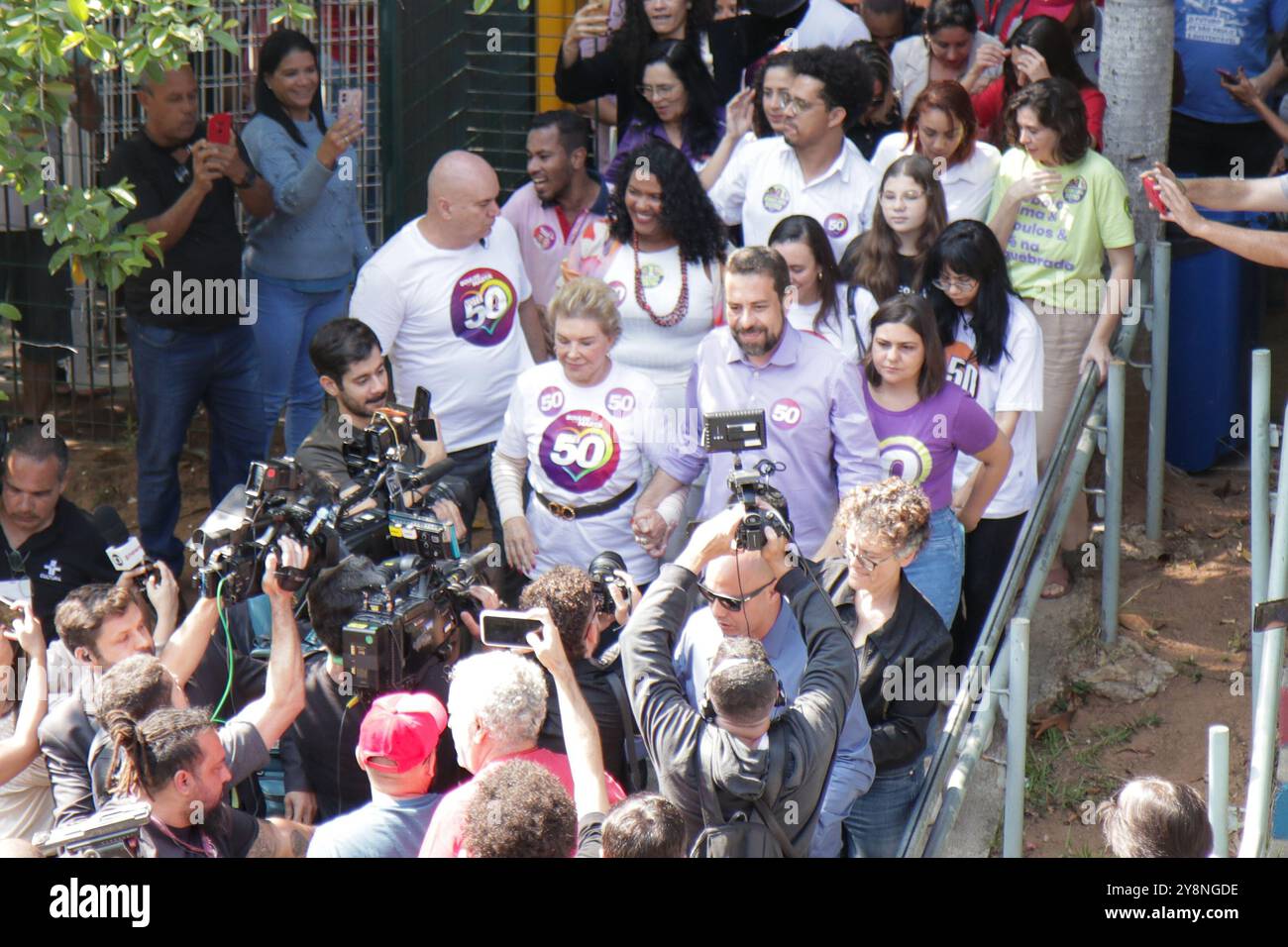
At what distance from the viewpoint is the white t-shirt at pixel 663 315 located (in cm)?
625

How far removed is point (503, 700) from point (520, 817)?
576 millimetres

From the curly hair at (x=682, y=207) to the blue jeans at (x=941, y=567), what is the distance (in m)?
1.44

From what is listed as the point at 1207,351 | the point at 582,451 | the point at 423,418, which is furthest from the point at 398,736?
the point at 1207,351

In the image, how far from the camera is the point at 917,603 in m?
4.71

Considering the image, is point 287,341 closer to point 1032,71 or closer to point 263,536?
point 263,536

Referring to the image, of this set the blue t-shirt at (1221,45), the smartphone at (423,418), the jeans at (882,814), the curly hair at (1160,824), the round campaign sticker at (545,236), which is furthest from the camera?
the blue t-shirt at (1221,45)

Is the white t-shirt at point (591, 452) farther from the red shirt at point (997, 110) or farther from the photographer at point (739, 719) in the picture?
the red shirt at point (997, 110)

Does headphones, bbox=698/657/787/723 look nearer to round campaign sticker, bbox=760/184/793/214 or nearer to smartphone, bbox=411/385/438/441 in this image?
smartphone, bbox=411/385/438/441

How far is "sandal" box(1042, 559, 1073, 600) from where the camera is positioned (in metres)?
6.81

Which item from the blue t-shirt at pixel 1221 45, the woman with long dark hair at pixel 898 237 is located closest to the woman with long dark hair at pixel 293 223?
the woman with long dark hair at pixel 898 237

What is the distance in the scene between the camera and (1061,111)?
6430 millimetres

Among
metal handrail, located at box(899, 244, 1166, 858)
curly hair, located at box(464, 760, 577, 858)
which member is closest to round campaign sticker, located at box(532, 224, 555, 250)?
metal handrail, located at box(899, 244, 1166, 858)
